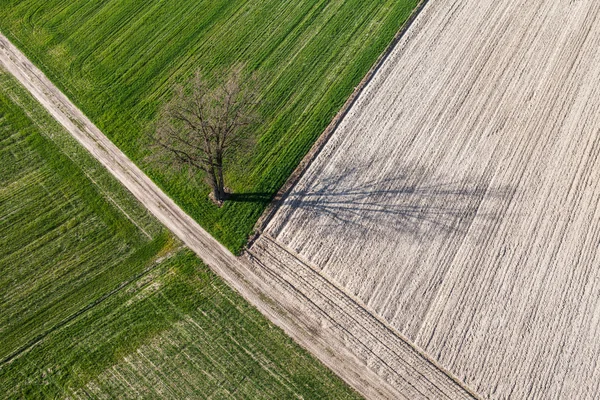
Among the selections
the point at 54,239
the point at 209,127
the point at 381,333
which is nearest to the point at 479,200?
the point at 381,333

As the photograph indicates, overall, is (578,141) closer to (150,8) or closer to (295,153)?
(295,153)

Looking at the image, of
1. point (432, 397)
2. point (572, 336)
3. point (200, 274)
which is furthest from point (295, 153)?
point (572, 336)

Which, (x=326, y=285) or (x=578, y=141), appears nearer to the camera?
(x=326, y=285)

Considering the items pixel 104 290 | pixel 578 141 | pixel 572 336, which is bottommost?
pixel 104 290

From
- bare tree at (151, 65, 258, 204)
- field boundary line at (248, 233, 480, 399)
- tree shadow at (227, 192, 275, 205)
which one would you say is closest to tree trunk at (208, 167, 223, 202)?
bare tree at (151, 65, 258, 204)

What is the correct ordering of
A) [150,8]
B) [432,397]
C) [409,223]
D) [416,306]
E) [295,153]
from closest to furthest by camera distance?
[432,397], [416,306], [409,223], [295,153], [150,8]

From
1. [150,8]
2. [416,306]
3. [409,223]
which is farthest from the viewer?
[150,8]

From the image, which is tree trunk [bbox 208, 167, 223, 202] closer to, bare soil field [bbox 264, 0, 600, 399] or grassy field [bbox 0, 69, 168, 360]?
bare soil field [bbox 264, 0, 600, 399]
